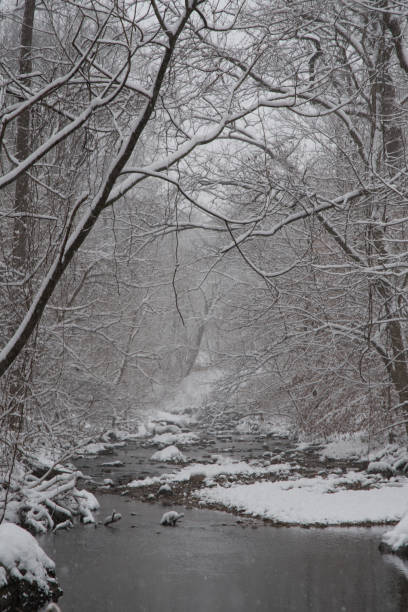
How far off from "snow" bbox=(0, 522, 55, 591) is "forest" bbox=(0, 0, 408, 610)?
898 millimetres

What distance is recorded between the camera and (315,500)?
1080 centimetres

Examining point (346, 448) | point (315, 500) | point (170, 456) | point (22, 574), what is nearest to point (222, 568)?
point (22, 574)

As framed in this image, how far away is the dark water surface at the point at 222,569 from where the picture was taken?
22.1ft

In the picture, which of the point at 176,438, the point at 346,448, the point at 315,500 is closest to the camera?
the point at 315,500

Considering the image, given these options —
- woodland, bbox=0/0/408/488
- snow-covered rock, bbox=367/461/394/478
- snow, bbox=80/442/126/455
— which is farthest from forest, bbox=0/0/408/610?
snow, bbox=80/442/126/455

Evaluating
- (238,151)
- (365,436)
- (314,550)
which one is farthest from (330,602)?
(365,436)

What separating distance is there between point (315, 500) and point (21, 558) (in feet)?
19.6

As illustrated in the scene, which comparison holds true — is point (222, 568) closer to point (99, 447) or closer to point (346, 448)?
point (346, 448)

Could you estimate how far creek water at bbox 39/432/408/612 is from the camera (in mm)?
6746

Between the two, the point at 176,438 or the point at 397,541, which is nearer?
the point at 397,541

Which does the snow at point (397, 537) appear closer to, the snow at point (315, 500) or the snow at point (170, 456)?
the snow at point (315, 500)

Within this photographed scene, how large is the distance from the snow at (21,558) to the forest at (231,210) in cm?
90

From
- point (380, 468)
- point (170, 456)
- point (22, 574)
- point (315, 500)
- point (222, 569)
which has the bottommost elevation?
point (222, 569)

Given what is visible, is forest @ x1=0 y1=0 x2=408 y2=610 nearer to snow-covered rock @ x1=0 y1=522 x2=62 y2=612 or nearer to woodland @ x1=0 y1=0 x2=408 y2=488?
woodland @ x1=0 y1=0 x2=408 y2=488
